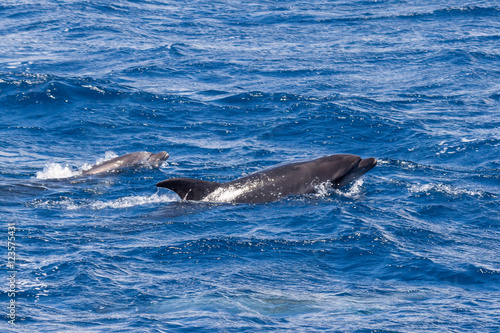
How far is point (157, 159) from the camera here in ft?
68.6

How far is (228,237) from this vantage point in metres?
14.9

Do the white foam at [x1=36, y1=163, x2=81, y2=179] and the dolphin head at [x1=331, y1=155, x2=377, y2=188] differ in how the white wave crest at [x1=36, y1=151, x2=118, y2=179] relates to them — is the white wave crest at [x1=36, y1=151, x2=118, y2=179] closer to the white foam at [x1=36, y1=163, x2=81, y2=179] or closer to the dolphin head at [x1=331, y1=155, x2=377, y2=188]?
the white foam at [x1=36, y1=163, x2=81, y2=179]

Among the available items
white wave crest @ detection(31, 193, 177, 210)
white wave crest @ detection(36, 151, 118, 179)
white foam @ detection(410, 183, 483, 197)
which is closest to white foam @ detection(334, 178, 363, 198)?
white foam @ detection(410, 183, 483, 197)

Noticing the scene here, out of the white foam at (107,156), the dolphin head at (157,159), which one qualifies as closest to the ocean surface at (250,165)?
the white foam at (107,156)

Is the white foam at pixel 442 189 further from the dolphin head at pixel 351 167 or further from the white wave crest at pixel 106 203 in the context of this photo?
the white wave crest at pixel 106 203

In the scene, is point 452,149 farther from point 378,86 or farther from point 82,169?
point 82,169

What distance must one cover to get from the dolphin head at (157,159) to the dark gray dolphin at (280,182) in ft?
13.7

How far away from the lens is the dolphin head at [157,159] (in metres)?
20.8

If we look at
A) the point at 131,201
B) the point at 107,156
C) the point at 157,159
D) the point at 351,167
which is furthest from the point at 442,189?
the point at 107,156

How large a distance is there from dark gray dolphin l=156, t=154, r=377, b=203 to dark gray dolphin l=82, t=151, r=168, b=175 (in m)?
4.27

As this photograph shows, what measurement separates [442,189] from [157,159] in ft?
26.1

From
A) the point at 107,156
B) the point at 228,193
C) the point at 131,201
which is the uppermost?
the point at 228,193

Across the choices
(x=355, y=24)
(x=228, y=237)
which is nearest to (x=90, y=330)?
(x=228, y=237)

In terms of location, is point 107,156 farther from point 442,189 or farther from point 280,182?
point 442,189
